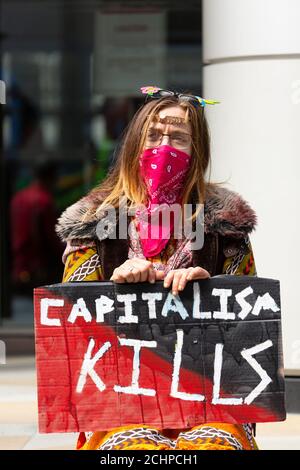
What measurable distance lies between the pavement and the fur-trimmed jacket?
2.24 m

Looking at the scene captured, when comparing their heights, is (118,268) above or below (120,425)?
above

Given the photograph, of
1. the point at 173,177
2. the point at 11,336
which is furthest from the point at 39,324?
the point at 11,336

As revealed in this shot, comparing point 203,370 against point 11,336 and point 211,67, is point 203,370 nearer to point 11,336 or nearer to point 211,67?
point 211,67

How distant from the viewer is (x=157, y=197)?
13.7ft

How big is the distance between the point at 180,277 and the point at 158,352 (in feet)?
0.82

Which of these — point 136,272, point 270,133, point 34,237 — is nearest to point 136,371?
point 136,272

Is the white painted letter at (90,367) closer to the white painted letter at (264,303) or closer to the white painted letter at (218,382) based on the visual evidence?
the white painted letter at (218,382)

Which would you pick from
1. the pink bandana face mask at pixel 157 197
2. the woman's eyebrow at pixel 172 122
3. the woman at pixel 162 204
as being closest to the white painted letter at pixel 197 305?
the woman at pixel 162 204

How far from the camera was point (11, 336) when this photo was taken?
11828 mm

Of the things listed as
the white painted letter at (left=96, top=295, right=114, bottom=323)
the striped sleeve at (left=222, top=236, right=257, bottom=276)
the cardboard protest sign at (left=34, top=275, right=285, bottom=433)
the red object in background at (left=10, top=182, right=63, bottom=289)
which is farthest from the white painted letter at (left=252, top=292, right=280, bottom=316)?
the red object in background at (left=10, top=182, right=63, bottom=289)

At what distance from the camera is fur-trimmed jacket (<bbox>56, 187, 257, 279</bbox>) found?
4.14 meters

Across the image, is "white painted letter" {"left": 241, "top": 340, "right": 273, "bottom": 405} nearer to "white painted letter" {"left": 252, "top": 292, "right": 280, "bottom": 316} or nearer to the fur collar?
"white painted letter" {"left": 252, "top": 292, "right": 280, "bottom": 316}

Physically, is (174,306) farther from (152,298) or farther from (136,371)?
(136,371)

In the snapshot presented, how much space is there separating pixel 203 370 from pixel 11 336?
809 centimetres
